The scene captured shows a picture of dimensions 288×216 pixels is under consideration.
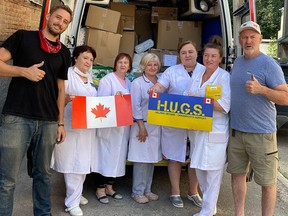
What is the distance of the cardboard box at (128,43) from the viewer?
553cm

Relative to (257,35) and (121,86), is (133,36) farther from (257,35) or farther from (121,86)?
(257,35)

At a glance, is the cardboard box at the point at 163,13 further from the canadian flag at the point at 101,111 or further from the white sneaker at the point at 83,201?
the white sneaker at the point at 83,201

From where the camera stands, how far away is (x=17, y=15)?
22.4 ft

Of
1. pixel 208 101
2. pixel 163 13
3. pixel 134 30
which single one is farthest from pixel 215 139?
pixel 163 13

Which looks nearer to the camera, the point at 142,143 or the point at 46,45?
the point at 46,45

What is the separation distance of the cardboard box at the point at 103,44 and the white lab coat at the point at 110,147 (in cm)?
136

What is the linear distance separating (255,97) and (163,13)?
11.2 ft

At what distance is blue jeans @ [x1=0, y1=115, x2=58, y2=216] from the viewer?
2.65m

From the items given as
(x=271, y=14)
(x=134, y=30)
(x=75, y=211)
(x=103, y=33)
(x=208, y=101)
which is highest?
(x=271, y=14)

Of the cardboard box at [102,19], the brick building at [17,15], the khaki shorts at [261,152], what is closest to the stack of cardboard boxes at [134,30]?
the cardboard box at [102,19]

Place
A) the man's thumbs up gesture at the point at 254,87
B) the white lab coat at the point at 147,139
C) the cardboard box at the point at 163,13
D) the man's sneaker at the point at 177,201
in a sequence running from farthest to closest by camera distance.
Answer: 1. the cardboard box at the point at 163,13
2. the man's sneaker at the point at 177,201
3. the white lab coat at the point at 147,139
4. the man's thumbs up gesture at the point at 254,87

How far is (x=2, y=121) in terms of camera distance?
2668 millimetres

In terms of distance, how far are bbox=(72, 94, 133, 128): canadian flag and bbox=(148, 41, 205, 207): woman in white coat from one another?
0.33m

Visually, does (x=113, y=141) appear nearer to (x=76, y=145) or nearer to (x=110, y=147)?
(x=110, y=147)
